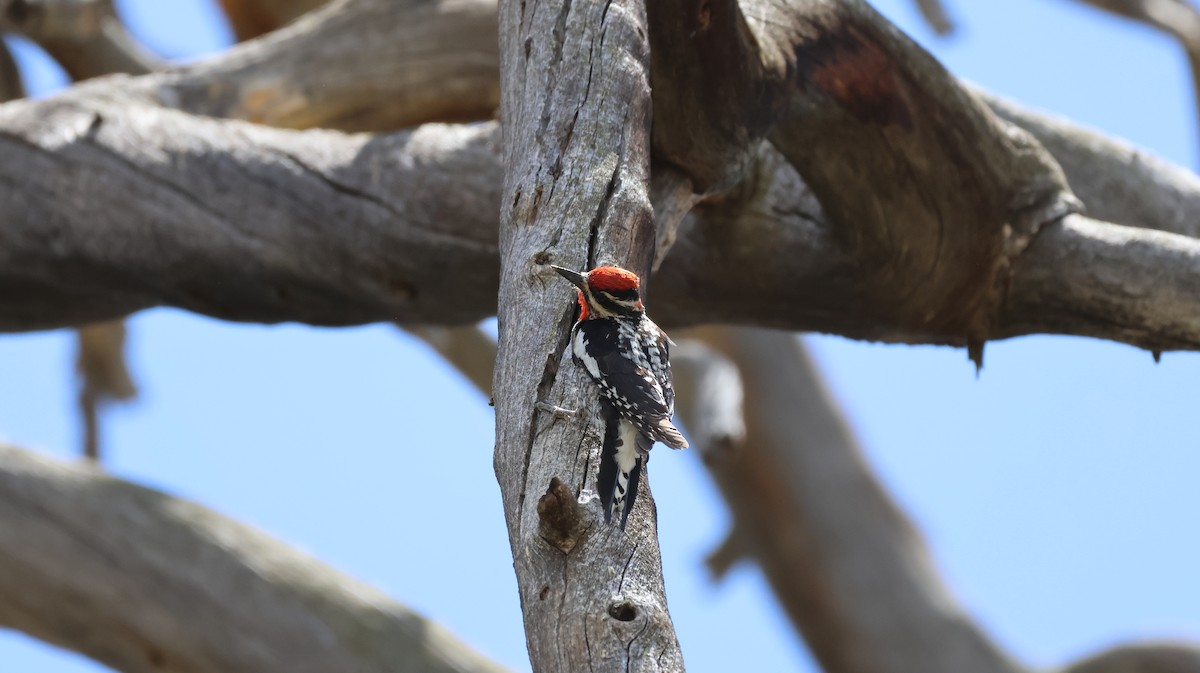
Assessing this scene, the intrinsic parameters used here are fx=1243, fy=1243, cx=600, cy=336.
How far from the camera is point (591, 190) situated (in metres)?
2.63

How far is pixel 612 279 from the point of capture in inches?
103

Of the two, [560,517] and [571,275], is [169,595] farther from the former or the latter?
[560,517]

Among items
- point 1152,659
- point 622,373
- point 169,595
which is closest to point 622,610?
point 622,373

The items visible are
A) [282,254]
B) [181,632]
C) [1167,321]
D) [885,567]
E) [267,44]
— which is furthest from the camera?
[885,567]

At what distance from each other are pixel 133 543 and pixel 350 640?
1.05 metres

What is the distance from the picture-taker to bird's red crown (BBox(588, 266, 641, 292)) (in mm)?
2559

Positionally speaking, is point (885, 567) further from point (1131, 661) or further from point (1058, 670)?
point (1131, 661)

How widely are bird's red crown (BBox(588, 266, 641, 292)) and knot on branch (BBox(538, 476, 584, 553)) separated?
2.15 feet

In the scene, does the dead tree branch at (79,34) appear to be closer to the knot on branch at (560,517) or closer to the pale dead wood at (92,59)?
the pale dead wood at (92,59)

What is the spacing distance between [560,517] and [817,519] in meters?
8.42

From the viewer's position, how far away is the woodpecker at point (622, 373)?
2176 millimetres

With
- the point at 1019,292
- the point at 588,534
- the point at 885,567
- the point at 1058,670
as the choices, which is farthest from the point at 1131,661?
the point at 588,534

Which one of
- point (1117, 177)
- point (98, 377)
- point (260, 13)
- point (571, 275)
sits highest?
point (260, 13)

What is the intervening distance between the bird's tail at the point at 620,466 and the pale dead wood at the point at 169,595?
3556mm
